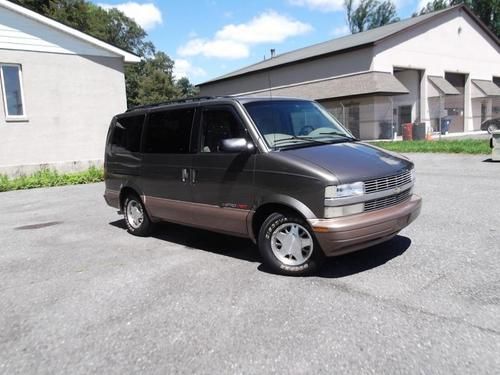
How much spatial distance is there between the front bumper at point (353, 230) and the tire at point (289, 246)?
0.19 m

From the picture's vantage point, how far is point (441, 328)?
11.2 feet

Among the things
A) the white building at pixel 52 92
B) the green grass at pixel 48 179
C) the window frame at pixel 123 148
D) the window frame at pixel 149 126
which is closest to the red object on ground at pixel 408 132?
the white building at pixel 52 92

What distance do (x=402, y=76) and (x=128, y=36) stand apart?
58.3 m

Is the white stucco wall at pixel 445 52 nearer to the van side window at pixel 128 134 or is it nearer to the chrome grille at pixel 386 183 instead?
the van side window at pixel 128 134

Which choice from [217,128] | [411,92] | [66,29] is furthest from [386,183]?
[411,92]

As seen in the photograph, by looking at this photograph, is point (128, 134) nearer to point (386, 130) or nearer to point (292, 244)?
point (292, 244)

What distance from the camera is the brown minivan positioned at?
437 centimetres

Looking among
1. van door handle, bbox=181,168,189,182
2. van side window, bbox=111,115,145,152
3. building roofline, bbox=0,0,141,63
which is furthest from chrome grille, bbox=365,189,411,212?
building roofline, bbox=0,0,141,63

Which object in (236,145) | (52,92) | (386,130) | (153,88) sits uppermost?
(153,88)

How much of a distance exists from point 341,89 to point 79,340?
30050 millimetres

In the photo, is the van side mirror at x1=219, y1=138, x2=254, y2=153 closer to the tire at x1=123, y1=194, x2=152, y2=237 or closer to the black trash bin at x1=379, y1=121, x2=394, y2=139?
the tire at x1=123, y1=194, x2=152, y2=237

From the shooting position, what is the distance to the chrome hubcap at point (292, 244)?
4.61 meters

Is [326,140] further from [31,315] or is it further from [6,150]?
[6,150]

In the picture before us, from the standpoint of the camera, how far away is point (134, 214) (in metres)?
7.05
